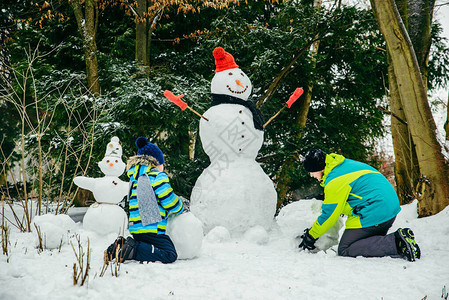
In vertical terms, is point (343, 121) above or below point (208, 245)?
above

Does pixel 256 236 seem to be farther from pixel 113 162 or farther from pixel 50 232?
pixel 50 232

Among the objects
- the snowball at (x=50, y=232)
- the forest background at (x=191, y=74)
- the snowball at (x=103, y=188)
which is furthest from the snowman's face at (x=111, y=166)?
the forest background at (x=191, y=74)

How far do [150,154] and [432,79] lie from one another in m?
7.90

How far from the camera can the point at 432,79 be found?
834 centimetres

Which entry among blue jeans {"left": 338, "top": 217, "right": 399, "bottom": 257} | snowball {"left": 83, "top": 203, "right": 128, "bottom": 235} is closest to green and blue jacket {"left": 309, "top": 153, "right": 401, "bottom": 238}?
blue jeans {"left": 338, "top": 217, "right": 399, "bottom": 257}

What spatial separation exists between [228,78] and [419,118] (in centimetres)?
262

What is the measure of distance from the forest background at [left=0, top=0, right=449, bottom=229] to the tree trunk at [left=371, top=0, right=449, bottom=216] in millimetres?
1031

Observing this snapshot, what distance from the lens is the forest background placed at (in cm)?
630

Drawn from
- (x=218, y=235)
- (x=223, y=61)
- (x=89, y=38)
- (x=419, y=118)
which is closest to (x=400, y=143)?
(x=419, y=118)

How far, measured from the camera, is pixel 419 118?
454cm

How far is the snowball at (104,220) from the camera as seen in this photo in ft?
13.0

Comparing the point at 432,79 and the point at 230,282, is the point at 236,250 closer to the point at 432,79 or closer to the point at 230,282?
the point at 230,282

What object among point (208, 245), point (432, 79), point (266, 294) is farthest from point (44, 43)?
point (432, 79)

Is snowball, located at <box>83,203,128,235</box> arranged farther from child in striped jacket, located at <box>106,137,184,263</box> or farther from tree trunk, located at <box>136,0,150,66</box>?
tree trunk, located at <box>136,0,150,66</box>
